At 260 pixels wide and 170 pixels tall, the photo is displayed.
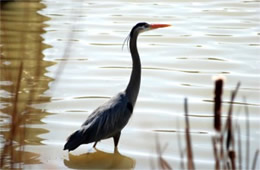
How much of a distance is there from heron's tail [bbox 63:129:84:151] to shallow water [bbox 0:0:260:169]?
0.65 ft

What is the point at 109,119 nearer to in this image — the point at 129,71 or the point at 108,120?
the point at 108,120

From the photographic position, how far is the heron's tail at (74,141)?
6.24 m

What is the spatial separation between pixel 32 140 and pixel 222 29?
4.63 metres

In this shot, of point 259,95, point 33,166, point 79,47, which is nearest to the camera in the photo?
point 33,166

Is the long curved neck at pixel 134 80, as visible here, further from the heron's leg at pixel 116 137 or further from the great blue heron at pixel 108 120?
the heron's leg at pixel 116 137

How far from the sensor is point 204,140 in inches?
269

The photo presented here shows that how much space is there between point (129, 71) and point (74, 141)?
108 inches

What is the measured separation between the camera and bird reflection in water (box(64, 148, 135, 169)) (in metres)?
6.44

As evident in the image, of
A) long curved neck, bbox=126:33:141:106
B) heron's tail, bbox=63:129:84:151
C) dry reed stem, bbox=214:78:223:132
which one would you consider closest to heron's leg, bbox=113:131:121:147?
long curved neck, bbox=126:33:141:106

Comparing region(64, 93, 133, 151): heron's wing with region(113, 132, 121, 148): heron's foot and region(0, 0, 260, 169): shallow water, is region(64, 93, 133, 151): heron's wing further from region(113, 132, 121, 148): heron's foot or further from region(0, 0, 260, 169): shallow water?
region(0, 0, 260, 169): shallow water

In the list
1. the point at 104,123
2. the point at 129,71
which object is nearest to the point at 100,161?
the point at 104,123

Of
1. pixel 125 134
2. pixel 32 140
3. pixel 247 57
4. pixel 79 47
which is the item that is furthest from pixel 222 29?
pixel 32 140

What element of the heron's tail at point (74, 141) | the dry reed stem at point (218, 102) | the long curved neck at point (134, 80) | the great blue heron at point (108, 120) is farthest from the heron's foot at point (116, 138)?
the dry reed stem at point (218, 102)

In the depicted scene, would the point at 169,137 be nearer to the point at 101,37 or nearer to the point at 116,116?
the point at 116,116
